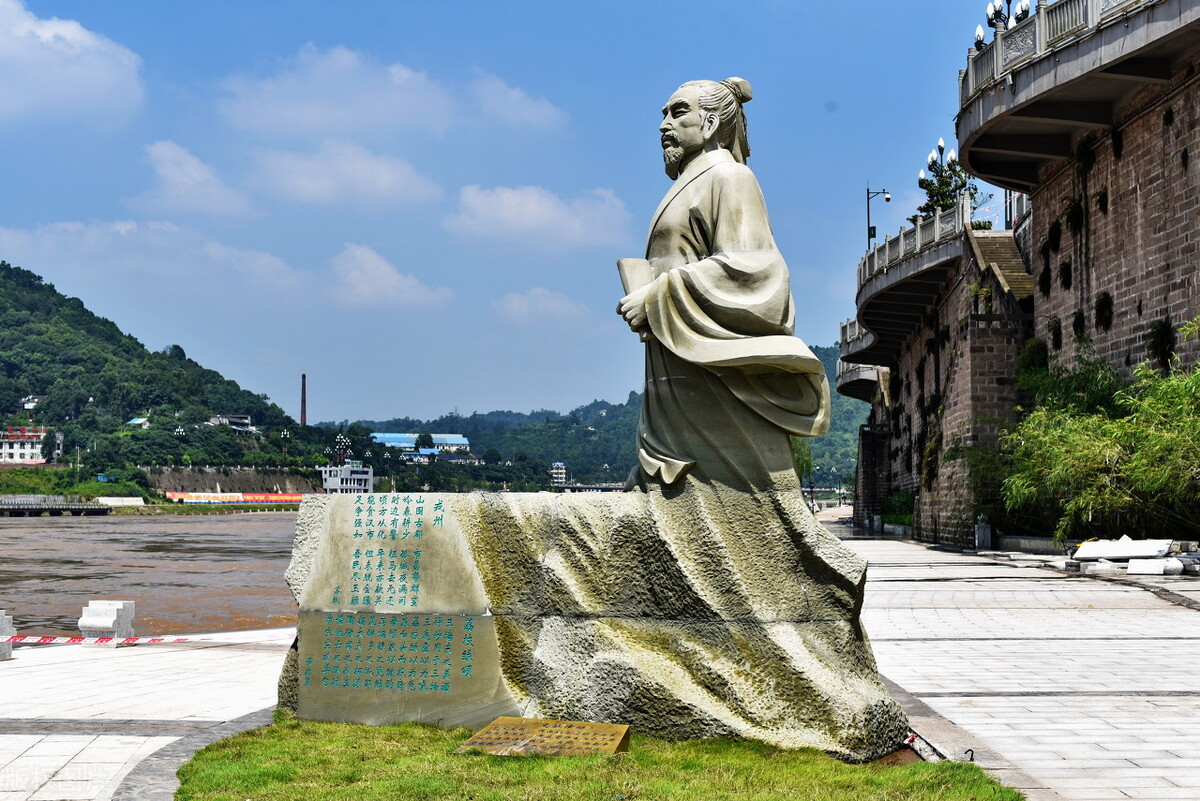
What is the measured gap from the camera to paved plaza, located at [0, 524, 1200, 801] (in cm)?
473

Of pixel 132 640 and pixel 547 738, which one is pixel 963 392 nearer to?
pixel 132 640

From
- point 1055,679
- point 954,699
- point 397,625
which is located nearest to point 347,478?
point 1055,679

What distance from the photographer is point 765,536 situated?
5.24 m

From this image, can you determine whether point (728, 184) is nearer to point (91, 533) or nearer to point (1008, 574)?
point (1008, 574)

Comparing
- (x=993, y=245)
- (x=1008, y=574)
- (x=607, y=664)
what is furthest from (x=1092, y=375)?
(x=607, y=664)

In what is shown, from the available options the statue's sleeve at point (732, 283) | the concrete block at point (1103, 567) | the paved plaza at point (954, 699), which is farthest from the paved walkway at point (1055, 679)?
the statue's sleeve at point (732, 283)

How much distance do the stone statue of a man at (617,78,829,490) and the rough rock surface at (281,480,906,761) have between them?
17 cm

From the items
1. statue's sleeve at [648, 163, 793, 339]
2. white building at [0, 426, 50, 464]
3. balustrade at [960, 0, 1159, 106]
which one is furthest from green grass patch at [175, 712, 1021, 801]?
white building at [0, 426, 50, 464]

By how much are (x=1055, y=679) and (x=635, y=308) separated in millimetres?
4037

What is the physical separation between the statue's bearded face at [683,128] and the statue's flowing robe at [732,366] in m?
0.36

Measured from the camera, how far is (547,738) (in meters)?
4.87

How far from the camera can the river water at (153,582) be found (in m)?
13.3

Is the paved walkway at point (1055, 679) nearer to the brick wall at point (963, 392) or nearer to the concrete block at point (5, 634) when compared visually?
the concrete block at point (5, 634)

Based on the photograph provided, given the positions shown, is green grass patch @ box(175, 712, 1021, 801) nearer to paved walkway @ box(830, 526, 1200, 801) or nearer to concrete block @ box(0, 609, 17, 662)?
paved walkway @ box(830, 526, 1200, 801)
